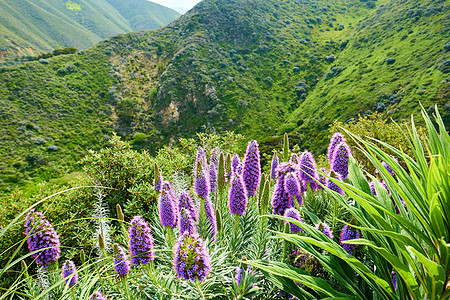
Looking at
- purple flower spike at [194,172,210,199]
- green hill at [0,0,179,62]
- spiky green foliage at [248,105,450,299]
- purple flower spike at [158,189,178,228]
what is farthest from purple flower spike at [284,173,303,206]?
green hill at [0,0,179,62]

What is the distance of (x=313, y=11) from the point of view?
95.6 metres

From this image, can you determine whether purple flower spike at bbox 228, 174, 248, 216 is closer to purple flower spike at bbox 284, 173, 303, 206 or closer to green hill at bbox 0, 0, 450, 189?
purple flower spike at bbox 284, 173, 303, 206

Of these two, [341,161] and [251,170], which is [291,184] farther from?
[341,161]

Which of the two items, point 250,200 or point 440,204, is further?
point 250,200

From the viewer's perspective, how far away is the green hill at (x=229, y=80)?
158 ft

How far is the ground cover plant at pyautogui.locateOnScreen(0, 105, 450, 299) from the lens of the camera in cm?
121

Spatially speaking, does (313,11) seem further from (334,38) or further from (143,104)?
(143,104)

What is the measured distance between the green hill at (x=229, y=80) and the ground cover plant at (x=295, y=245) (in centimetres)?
4866

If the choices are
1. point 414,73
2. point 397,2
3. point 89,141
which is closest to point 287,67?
point 414,73

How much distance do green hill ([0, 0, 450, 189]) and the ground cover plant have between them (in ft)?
160

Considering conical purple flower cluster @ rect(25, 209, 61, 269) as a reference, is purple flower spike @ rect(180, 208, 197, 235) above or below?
above

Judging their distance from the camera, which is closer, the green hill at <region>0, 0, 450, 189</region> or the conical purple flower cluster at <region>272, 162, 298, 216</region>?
the conical purple flower cluster at <region>272, 162, 298, 216</region>

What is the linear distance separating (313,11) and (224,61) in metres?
53.7

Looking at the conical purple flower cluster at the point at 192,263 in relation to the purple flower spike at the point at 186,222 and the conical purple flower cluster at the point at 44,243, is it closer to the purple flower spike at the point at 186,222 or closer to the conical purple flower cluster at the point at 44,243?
the purple flower spike at the point at 186,222
